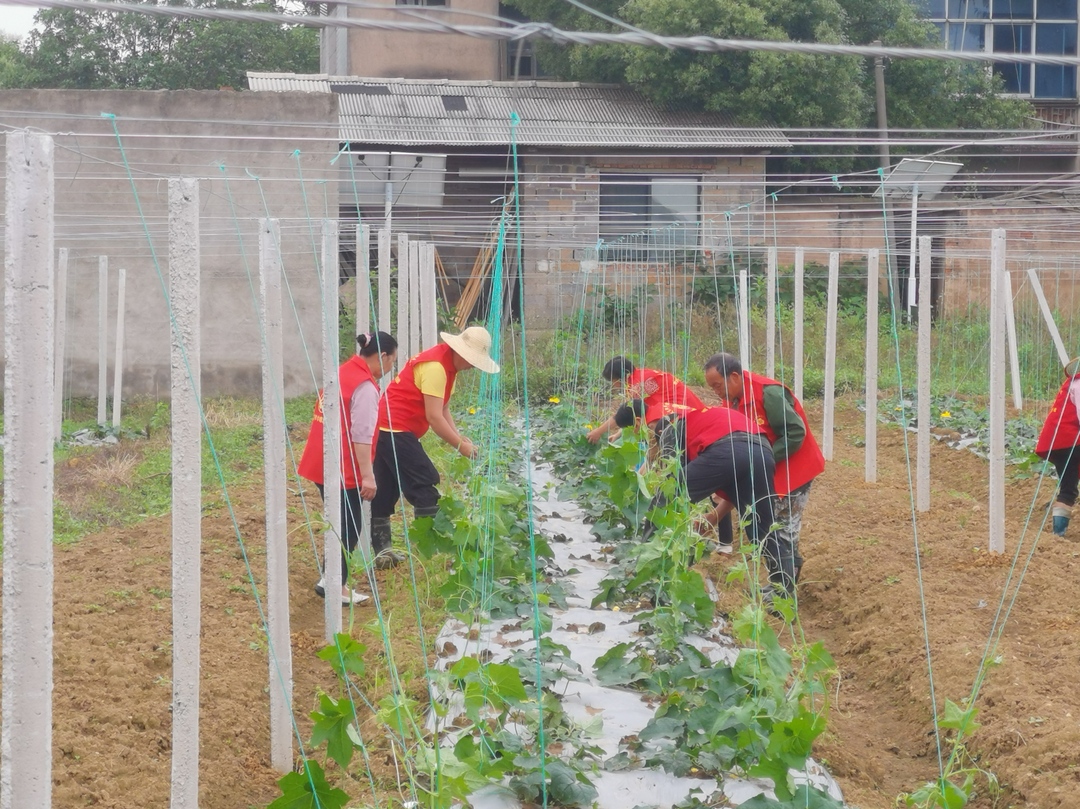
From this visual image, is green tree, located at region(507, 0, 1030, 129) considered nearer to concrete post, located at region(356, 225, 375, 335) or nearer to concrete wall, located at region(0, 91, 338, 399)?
concrete wall, located at region(0, 91, 338, 399)

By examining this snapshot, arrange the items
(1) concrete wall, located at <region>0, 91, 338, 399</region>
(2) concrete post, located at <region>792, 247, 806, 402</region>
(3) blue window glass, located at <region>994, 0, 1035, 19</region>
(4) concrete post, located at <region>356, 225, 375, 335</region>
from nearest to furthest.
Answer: (4) concrete post, located at <region>356, 225, 375, 335</region> → (2) concrete post, located at <region>792, 247, 806, 402</region> → (1) concrete wall, located at <region>0, 91, 338, 399</region> → (3) blue window glass, located at <region>994, 0, 1035, 19</region>

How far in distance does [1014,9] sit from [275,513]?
21.0 meters

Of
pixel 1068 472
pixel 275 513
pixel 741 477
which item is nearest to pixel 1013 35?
pixel 1068 472

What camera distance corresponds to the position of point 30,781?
95.4 inches

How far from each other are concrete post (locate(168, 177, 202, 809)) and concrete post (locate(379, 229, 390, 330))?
5229 mm

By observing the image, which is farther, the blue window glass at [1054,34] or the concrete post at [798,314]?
the blue window glass at [1054,34]

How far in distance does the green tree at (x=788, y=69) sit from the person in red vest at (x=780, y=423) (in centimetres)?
1196

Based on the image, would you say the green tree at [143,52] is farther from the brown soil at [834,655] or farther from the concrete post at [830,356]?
the brown soil at [834,655]

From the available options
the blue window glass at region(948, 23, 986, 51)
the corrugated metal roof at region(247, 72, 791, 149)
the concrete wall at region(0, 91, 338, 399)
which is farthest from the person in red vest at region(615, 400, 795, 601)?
the blue window glass at region(948, 23, 986, 51)

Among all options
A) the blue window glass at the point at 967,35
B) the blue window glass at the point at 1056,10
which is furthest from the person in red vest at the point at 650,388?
the blue window glass at the point at 1056,10

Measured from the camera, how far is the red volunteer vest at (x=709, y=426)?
6.31 meters

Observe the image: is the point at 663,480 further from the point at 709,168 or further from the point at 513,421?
the point at 709,168

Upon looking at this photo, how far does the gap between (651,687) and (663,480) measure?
180 cm

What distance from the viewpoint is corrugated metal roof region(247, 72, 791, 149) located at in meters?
17.5
